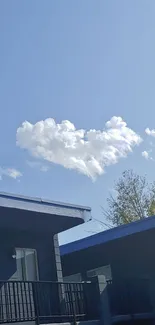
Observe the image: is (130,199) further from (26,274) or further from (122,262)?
(26,274)

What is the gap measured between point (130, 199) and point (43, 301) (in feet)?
56.3

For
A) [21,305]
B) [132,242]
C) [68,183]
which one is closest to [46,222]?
[21,305]

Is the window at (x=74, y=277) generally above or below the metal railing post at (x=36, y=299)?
above

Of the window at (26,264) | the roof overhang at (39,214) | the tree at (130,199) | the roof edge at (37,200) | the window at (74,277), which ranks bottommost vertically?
the window at (26,264)

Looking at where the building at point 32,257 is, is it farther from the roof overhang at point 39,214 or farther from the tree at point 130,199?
the tree at point 130,199

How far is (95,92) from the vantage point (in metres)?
14.4

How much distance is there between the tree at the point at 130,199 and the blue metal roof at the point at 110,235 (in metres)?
12.3

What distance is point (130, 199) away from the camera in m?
27.7

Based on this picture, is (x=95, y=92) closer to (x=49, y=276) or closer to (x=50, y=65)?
(x=50, y=65)

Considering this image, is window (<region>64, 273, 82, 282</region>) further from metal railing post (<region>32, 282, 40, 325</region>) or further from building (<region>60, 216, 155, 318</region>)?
metal railing post (<region>32, 282, 40, 325</region>)

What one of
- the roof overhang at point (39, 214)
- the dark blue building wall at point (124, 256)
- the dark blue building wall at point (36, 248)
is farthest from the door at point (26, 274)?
the dark blue building wall at point (124, 256)

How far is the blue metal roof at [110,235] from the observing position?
12820 millimetres

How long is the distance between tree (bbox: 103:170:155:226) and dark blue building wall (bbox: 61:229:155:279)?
11921mm

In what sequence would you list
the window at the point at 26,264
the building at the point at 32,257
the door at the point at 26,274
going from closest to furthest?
the building at the point at 32,257 < the door at the point at 26,274 < the window at the point at 26,264
